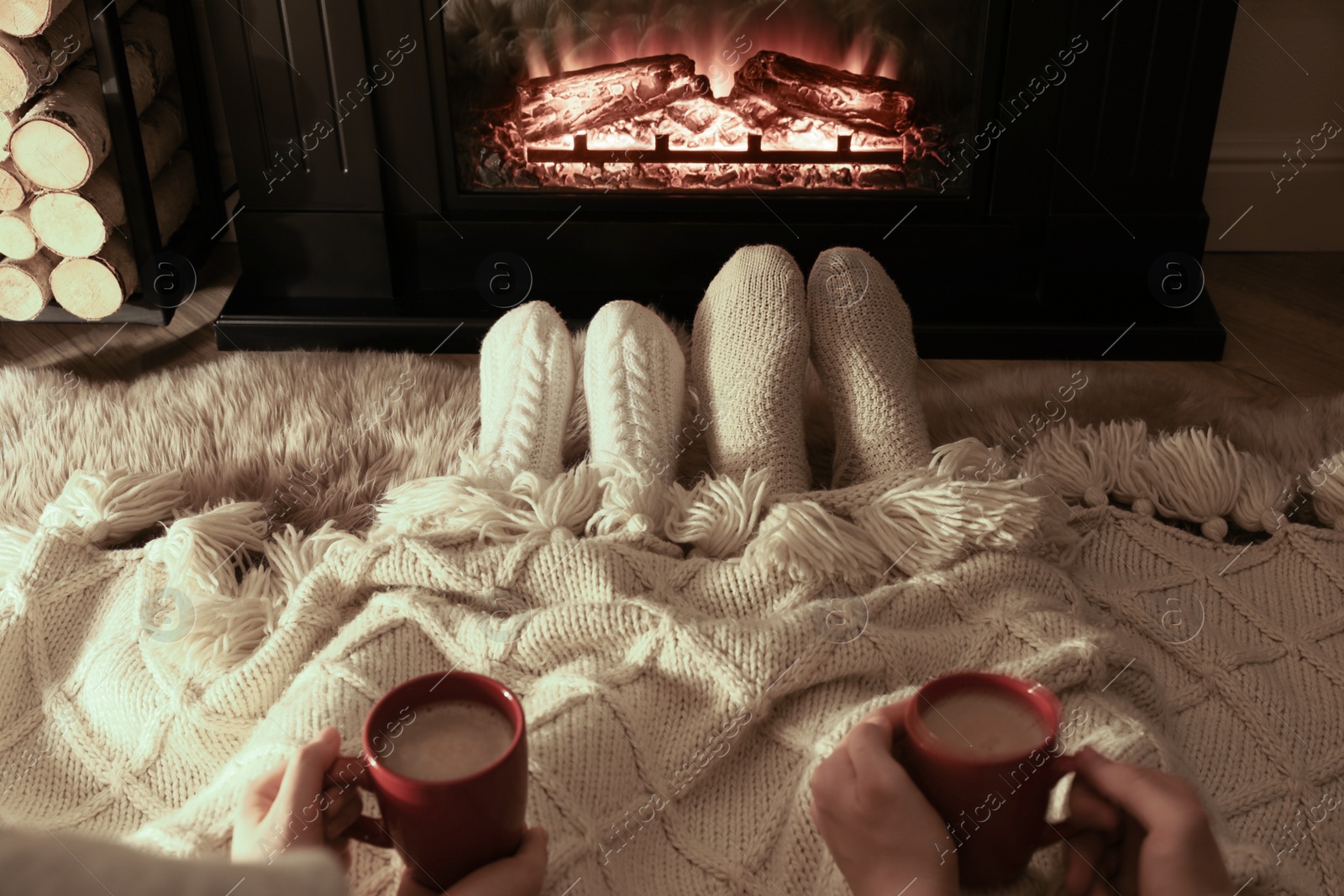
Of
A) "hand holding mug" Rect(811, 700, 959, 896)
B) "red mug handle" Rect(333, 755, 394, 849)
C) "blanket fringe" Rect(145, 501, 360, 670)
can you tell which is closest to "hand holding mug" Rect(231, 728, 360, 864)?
"red mug handle" Rect(333, 755, 394, 849)

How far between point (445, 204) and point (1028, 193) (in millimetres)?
800

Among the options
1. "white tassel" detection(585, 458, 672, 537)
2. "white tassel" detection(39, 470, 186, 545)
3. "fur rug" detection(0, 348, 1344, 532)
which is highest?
"white tassel" detection(585, 458, 672, 537)

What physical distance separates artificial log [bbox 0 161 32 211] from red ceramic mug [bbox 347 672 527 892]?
1.17m

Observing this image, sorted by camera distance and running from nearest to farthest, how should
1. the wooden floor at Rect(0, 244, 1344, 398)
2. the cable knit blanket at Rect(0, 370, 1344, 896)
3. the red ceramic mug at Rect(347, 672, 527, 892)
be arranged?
the red ceramic mug at Rect(347, 672, 527, 892) → the cable knit blanket at Rect(0, 370, 1344, 896) → the wooden floor at Rect(0, 244, 1344, 398)

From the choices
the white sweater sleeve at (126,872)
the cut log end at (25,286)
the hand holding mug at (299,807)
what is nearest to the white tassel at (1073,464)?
the hand holding mug at (299,807)

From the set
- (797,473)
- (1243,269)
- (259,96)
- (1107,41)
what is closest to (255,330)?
(259,96)

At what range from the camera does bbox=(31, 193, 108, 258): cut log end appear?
4.30ft

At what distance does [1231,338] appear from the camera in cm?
151

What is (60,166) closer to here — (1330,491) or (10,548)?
(10,548)

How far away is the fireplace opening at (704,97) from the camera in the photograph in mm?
1431

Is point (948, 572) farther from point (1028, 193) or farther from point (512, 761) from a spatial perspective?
point (1028, 193)

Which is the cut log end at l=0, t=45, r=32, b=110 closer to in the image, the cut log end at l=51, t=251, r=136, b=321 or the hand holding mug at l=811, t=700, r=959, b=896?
the cut log end at l=51, t=251, r=136, b=321

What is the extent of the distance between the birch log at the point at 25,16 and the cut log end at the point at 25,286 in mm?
291

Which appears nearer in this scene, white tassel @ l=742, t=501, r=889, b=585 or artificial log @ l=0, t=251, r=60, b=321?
white tassel @ l=742, t=501, r=889, b=585
